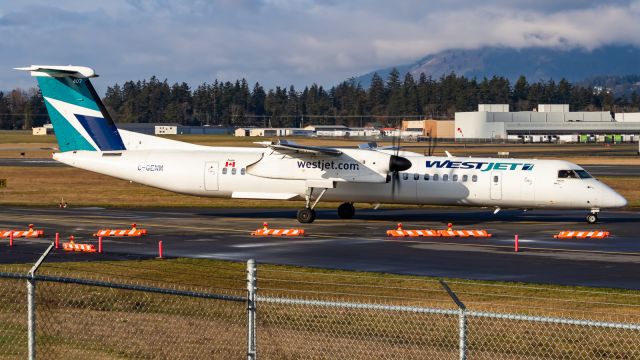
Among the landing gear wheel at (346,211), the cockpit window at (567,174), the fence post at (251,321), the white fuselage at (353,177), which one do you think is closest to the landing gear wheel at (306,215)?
the white fuselage at (353,177)

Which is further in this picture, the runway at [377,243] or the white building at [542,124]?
the white building at [542,124]

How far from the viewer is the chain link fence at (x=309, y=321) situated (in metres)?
12.0

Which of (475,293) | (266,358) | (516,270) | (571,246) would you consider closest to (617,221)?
(571,246)

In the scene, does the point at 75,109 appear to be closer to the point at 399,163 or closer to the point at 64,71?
the point at 64,71

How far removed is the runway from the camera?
25.6 meters

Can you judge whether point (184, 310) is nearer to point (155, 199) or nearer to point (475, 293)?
point (475, 293)

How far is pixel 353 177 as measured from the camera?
38156 mm

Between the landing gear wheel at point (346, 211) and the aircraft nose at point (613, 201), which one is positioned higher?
the aircraft nose at point (613, 201)

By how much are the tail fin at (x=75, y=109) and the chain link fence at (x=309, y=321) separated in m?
17.6

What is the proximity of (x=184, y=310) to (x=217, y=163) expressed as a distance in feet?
72.0

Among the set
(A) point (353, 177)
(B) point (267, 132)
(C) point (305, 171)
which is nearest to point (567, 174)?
(A) point (353, 177)

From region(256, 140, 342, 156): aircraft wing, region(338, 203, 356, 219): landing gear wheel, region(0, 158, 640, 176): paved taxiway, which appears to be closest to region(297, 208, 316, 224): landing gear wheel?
region(256, 140, 342, 156): aircraft wing

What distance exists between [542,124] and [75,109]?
466ft

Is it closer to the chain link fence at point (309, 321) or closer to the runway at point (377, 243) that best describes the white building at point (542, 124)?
the runway at point (377, 243)
